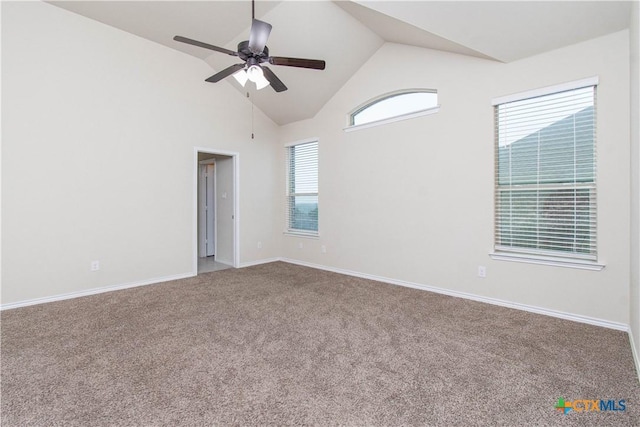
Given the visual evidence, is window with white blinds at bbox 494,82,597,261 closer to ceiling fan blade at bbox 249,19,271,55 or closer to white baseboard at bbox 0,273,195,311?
ceiling fan blade at bbox 249,19,271,55

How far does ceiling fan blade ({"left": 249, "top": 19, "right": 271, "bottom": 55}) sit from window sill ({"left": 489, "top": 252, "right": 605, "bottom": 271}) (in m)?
3.19

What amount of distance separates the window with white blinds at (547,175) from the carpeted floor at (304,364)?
0.80 metres

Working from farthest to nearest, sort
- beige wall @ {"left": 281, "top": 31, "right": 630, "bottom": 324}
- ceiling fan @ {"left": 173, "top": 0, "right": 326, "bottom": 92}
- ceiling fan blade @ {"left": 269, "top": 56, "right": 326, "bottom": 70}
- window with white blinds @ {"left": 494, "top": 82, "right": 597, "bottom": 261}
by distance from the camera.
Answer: window with white blinds @ {"left": 494, "top": 82, "right": 597, "bottom": 261} → beige wall @ {"left": 281, "top": 31, "right": 630, "bottom": 324} → ceiling fan blade @ {"left": 269, "top": 56, "right": 326, "bottom": 70} → ceiling fan @ {"left": 173, "top": 0, "right": 326, "bottom": 92}

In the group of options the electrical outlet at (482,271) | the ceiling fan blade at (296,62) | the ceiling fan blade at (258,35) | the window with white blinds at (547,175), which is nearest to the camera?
the ceiling fan blade at (258,35)

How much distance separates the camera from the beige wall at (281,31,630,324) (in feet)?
9.14

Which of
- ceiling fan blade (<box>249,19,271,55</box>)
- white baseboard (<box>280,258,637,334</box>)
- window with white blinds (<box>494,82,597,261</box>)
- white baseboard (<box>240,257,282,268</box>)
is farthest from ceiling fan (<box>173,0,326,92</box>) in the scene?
white baseboard (<box>240,257,282,268</box>)

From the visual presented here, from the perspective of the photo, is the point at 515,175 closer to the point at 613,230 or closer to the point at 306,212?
the point at 613,230

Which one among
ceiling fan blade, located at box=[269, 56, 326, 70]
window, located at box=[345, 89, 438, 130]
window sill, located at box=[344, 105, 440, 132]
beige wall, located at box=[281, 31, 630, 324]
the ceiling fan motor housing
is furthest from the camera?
window, located at box=[345, 89, 438, 130]

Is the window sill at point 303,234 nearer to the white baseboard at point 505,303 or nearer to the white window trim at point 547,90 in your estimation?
the white baseboard at point 505,303

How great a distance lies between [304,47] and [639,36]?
331 centimetres

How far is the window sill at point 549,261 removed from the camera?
9.47 ft

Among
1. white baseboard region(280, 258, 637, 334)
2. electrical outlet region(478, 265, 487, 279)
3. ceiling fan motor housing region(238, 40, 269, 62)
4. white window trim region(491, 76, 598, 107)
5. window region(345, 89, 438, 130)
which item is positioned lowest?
white baseboard region(280, 258, 637, 334)

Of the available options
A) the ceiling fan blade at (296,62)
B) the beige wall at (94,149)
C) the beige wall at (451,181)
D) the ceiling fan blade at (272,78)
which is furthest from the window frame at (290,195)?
the ceiling fan blade at (296,62)

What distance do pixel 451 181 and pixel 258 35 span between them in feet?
8.88
